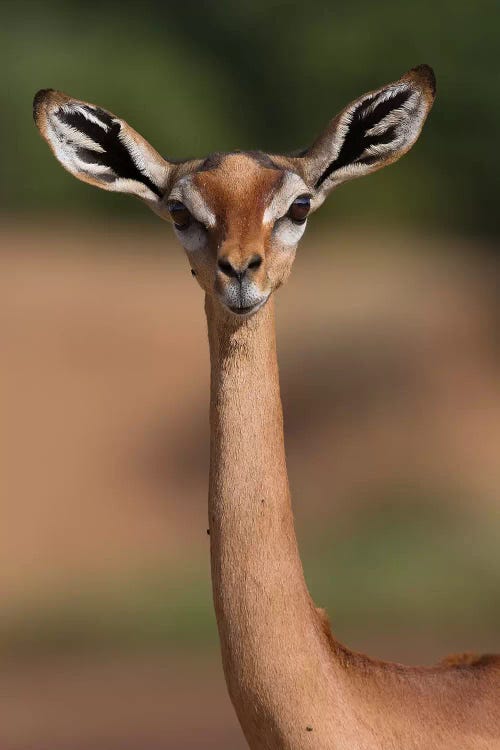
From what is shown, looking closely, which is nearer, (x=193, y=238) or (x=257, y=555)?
(x=257, y=555)

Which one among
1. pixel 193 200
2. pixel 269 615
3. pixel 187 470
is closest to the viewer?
pixel 269 615

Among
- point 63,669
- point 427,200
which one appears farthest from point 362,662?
point 427,200

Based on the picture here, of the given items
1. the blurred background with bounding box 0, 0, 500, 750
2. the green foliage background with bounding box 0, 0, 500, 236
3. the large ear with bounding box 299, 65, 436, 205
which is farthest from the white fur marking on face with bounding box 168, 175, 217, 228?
the green foliage background with bounding box 0, 0, 500, 236

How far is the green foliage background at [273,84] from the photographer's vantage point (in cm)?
2219

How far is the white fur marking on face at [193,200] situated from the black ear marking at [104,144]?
11.4 inches

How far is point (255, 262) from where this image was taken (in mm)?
4043

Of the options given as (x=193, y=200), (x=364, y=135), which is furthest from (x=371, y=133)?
→ (x=193, y=200)

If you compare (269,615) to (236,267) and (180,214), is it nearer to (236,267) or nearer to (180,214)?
(236,267)

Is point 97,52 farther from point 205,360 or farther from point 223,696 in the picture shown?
point 223,696

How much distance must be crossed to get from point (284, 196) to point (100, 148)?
692 mm

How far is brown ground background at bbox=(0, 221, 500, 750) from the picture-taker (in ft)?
32.5

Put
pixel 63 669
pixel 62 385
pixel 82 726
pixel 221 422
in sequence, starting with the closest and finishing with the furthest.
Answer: pixel 221 422, pixel 82 726, pixel 63 669, pixel 62 385

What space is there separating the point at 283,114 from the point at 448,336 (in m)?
7.35

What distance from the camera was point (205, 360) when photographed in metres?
16.4
